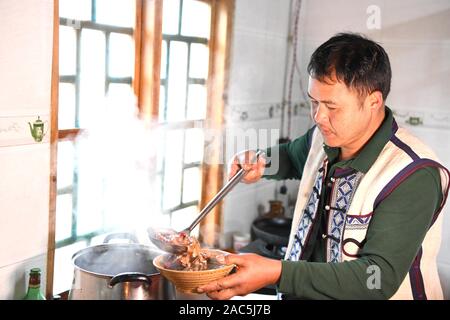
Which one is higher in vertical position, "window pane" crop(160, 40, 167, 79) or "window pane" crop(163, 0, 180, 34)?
"window pane" crop(163, 0, 180, 34)

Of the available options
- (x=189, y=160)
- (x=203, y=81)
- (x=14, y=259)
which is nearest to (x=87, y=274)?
(x=14, y=259)

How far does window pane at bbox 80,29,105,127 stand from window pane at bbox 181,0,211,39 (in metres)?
0.50

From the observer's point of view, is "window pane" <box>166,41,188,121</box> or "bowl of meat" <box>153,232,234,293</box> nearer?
"bowl of meat" <box>153,232,234,293</box>

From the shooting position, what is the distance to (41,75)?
4.87ft

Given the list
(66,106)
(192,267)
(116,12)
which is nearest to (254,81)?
(116,12)

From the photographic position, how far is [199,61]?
7.61 ft

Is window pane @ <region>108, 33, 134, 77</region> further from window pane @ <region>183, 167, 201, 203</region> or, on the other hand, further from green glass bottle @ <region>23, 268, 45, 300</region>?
green glass bottle @ <region>23, 268, 45, 300</region>

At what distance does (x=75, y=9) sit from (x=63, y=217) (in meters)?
0.70

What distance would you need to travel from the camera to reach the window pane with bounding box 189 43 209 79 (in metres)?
2.26

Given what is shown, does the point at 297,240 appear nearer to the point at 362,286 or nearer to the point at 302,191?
the point at 302,191

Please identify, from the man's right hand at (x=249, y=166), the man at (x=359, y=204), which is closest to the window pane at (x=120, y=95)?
the man's right hand at (x=249, y=166)

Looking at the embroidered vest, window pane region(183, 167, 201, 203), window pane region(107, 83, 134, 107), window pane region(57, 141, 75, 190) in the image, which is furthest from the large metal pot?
window pane region(183, 167, 201, 203)

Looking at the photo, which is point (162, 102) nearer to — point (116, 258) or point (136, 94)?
point (136, 94)

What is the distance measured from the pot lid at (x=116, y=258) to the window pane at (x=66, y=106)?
0.45m
